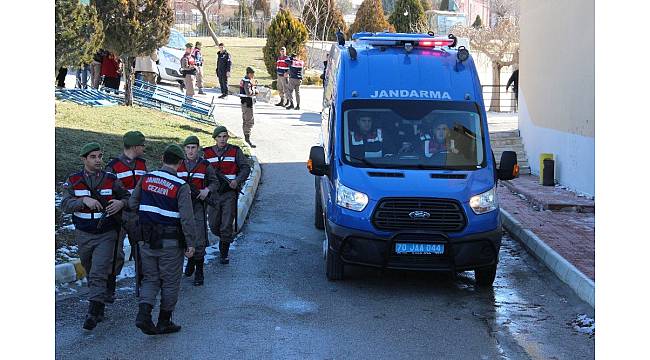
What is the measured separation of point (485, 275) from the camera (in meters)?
10.8

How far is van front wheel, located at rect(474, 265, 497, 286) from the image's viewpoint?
10.6 m

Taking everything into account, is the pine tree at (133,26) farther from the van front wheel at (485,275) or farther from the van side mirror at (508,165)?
the van front wheel at (485,275)

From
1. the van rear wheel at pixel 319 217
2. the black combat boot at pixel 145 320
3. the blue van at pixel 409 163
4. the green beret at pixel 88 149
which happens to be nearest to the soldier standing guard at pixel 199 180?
the blue van at pixel 409 163

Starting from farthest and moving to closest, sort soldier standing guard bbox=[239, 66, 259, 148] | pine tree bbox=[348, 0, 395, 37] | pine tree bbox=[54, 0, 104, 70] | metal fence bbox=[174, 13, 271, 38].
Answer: metal fence bbox=[174, 13, 271, 38]
pine tree bbox=[348, 0, 395, 37]
soldier standing guard bbox=[239, 66, 259, 148]
pine tree bbox=[54, 0, 104, 70]

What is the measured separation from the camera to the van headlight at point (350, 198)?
1030 centimetres

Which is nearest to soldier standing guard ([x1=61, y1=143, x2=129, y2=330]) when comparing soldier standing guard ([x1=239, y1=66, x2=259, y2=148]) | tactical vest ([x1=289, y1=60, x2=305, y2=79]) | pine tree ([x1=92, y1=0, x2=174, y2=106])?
soldier standing guard ([x1=239, y1=66, x2=259, y2=148])

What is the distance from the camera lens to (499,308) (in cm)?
1005

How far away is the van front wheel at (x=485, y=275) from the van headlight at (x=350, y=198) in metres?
1.58

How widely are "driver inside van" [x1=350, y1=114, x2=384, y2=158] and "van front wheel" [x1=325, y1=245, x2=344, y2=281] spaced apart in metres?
1.20

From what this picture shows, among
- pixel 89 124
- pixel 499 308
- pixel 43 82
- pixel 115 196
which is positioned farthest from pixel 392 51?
pixel 89 124

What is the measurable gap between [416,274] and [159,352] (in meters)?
4.31

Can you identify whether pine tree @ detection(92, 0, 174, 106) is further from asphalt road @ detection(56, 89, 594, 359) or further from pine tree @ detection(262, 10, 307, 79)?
pine tree @ detection(262, 10, 307, 79)
